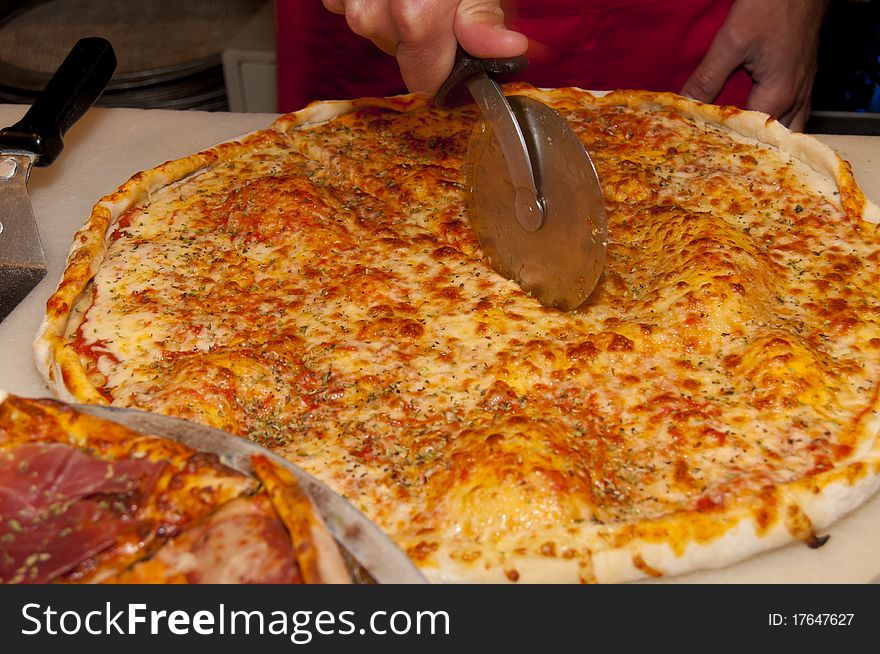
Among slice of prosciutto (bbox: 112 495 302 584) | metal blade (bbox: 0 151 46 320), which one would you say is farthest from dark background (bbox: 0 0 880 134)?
slice of prosciutto (bbox: 112 495 302 584)

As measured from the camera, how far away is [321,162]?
3445 millimetres

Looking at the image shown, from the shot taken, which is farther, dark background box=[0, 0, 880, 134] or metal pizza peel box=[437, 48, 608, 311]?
dark background box=[0, 0, 880, 134]

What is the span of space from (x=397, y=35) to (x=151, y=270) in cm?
99

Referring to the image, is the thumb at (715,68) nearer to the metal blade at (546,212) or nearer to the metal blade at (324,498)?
the metal blade at (546,212)

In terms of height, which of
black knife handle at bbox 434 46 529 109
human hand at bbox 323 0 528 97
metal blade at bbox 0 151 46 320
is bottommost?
metal blade at bbox 0 151 46 320

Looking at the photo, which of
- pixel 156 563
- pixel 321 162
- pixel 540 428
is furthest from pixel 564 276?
pixel 156 563

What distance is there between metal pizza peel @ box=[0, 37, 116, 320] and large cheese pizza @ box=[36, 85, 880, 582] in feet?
0.92

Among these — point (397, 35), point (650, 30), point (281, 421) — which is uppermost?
point (397, 35)

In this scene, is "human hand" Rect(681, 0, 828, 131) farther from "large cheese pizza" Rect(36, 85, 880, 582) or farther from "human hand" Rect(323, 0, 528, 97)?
"human hand" Rect(323, 0, 528, 97)

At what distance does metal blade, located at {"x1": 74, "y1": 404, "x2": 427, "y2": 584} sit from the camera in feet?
5.17

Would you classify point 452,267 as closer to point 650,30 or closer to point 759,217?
point 759,217

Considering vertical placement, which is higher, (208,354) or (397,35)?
(397,35)

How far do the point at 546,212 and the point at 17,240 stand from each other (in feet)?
5.49

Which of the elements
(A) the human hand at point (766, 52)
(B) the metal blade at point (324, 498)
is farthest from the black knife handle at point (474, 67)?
(A) the human hand at point (766, 52)
